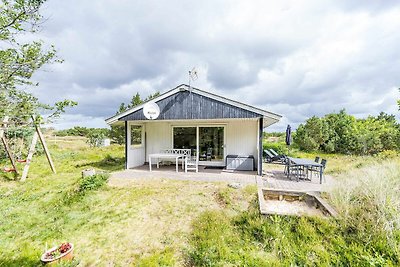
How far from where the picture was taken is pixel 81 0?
5.91 metres

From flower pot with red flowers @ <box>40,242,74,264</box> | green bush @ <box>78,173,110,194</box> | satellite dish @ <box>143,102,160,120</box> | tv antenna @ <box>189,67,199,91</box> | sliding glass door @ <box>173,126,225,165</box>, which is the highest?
tv antenna @ <box>189,67,199,91</box>

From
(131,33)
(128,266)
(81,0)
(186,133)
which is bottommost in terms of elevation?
(128,266)

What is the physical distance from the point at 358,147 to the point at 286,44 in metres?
22.7

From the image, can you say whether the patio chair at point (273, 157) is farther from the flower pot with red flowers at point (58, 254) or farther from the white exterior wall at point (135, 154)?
the flower pot with red flowers at point (58, 254)

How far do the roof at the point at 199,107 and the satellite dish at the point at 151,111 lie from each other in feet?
0.87

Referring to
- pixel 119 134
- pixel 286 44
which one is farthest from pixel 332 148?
pixel 119 134

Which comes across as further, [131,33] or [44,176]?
[44,176]

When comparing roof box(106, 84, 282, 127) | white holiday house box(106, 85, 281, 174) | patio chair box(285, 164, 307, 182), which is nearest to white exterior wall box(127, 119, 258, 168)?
white holiday house box(106, 85, 281, 174)

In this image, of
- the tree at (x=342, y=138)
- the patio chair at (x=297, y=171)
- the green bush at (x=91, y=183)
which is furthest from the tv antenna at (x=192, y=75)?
the tree at (x=342, y=138)

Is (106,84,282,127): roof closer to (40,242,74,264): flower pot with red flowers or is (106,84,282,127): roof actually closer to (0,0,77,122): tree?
(0,0,77,122): tree

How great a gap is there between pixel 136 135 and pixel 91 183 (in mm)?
4932

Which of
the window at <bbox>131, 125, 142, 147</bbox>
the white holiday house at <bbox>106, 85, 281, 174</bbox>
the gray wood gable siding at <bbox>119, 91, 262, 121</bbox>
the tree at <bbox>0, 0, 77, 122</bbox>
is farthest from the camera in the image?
the window at <bbox>131, 125, 142, 147</bbox>

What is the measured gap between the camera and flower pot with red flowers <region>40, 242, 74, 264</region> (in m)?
3.88

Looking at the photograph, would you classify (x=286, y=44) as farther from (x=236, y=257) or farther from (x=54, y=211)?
(x=54, y=211)
